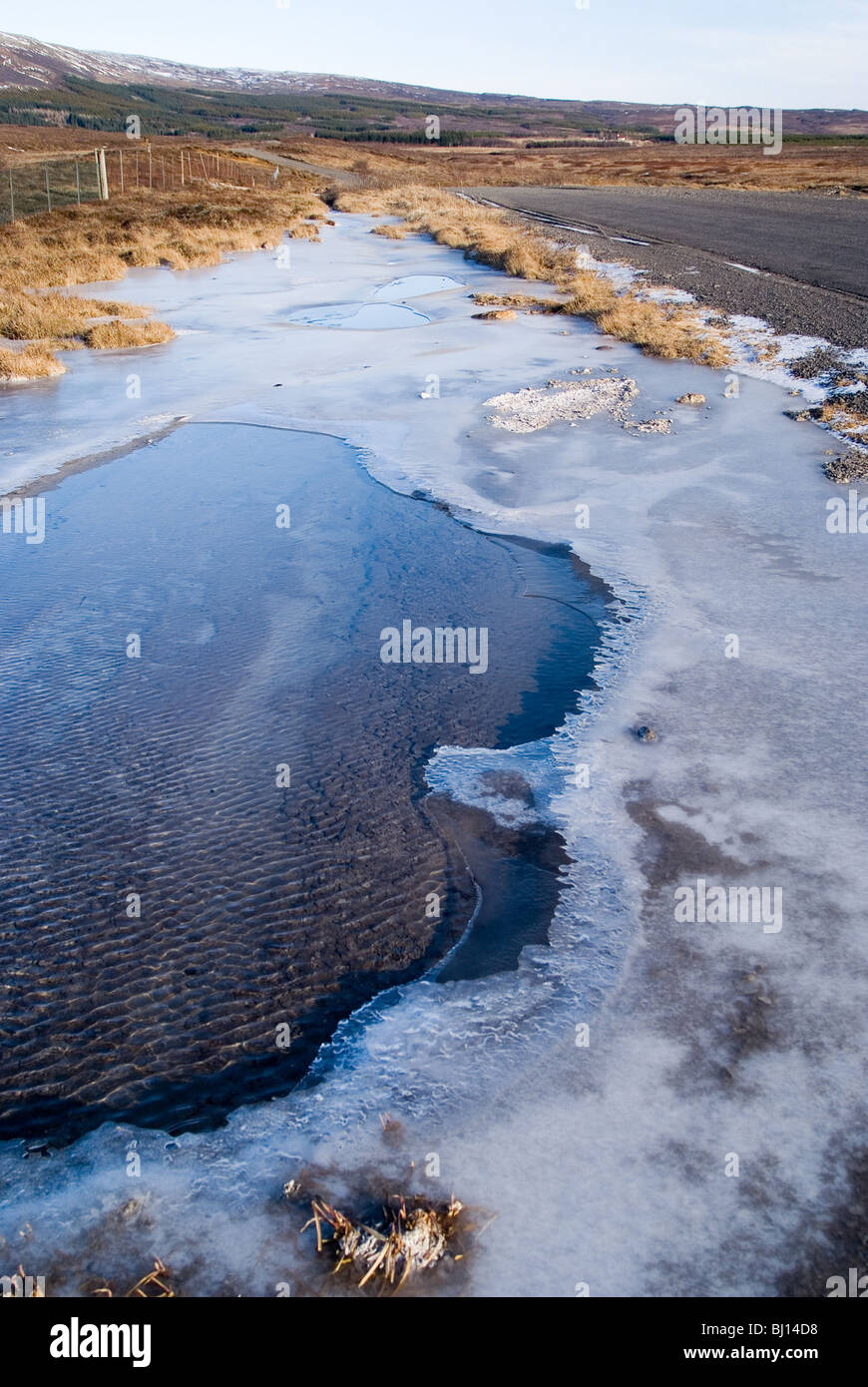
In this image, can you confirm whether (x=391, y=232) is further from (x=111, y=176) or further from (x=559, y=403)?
(x=559, y=403)

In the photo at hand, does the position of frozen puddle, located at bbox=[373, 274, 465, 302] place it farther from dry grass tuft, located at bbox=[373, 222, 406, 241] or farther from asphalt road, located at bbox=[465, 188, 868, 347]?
dry grass tuft, located at bbox=[373, 222, 406, 241]

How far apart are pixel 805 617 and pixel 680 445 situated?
424 cm

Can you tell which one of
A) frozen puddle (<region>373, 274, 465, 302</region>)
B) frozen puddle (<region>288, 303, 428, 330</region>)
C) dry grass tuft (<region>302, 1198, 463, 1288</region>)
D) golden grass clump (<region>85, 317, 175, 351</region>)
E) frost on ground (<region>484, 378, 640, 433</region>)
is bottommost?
dry grass tuft (<region>302, 1198, 463, 1288</region>)

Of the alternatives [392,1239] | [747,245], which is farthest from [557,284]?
[392,1239]

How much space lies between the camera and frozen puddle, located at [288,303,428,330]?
57.4 feet

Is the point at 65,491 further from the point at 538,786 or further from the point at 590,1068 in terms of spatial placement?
the point at 590,1068

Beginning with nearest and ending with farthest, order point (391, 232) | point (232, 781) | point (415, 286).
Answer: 1. point (232, 781)
2. point (415, 286)
3. point (391, 232)

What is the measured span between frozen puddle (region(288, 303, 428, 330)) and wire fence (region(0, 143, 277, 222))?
1483 centimetres

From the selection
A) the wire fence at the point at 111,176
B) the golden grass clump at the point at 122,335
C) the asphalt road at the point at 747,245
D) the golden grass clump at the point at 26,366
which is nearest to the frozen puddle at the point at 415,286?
the asphalt road at the point at 747,245

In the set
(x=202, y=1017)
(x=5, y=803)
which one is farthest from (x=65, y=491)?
(x=202, y=1017)

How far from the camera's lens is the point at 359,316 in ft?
59.8

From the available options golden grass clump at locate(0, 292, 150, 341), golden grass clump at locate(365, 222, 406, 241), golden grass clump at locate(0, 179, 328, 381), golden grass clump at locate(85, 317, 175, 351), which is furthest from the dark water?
golden grass clump at locate(365, 222, 406, 241)

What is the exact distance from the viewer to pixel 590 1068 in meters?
3.50

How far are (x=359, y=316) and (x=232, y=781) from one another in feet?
49.6
